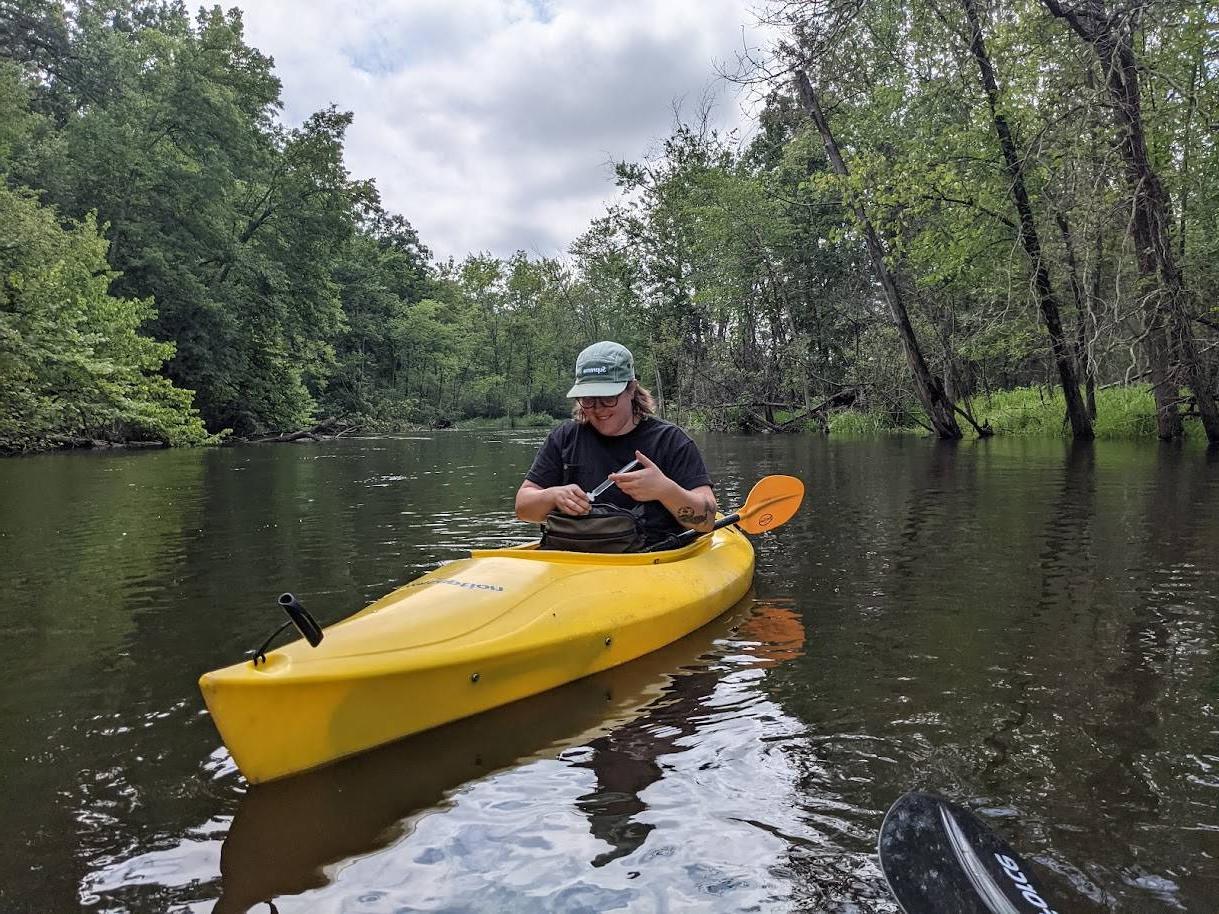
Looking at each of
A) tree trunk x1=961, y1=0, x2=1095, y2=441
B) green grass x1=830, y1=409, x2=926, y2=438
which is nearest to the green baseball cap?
tree trunk x1=961, y1=0, x2=1095, y2=441

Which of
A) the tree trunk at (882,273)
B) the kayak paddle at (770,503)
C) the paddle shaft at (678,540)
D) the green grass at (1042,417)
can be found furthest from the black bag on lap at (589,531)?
the green grass at (1042,417)

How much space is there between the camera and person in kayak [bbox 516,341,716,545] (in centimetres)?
396

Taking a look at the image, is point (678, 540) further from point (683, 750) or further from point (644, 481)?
point (683, 750)

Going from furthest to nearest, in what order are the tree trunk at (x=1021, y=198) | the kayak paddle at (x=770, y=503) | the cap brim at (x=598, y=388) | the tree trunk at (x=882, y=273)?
1. the tree trunk at (x=882, y=273)
2. the tree trunk at (x=1021, y=198)
3. the kayak paddle at (x=770, y=503)
4. the cap brim at (x=598, y=388)

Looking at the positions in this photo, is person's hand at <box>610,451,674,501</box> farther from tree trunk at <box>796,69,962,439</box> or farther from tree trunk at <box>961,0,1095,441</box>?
tree trunk at <box>796,69,962,439</box>

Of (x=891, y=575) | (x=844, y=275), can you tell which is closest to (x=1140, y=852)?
(x=891, y=575)

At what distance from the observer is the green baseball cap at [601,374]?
3.87 m

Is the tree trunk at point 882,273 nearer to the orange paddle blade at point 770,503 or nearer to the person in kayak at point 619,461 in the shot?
the orange paddle blade at point 770,503

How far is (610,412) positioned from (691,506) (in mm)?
609

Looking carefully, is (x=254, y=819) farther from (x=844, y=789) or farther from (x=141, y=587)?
(x=141, y=587)

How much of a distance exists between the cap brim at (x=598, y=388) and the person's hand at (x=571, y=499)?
0.43m

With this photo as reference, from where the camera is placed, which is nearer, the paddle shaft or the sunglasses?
the sunglasses

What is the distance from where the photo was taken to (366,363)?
44875 millimetres

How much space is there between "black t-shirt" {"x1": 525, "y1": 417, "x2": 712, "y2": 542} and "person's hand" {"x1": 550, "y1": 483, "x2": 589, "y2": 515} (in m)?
0.26
